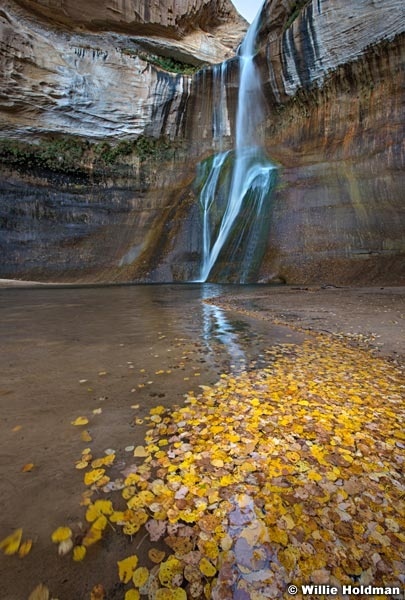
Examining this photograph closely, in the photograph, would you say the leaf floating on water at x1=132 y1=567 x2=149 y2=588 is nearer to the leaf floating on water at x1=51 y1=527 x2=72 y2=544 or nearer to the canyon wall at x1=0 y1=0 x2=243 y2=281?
the leaf floating on water at x1=51 y1=527 x2=72 y2=544

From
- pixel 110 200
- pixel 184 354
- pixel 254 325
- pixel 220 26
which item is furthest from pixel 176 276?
pixel 220 26

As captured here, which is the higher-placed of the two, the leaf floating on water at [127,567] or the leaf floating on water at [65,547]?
the leaf floating on water at [65,547]

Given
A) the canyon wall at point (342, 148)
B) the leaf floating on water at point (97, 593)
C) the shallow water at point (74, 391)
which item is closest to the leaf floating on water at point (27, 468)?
the shallow water at point (74, 391)

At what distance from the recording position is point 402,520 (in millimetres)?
1289

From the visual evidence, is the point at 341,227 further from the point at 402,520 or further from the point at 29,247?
the point at 29,247

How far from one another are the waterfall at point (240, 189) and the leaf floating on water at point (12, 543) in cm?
1601

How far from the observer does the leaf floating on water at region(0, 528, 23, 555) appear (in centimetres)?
115

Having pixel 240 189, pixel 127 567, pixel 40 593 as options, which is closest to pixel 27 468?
pixel 40 593

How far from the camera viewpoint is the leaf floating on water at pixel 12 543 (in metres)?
1.15

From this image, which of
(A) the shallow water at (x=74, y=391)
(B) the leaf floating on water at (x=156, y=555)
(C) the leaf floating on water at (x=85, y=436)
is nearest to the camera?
(B) the leaf floating on water at (x=156, y=555)

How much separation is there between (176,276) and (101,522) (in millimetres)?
17672

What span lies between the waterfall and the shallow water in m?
12.3

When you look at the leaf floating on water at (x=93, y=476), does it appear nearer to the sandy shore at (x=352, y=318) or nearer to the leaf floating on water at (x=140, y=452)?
the leaf floating on water at (x=140, y=452)

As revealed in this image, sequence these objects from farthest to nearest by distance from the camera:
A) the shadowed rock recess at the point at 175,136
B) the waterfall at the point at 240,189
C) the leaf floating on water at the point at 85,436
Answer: the waterfall at the point at 240,189 → the shadowed rock recess at the point at 175,136 → the leaf floating on water at the point at 85,436
